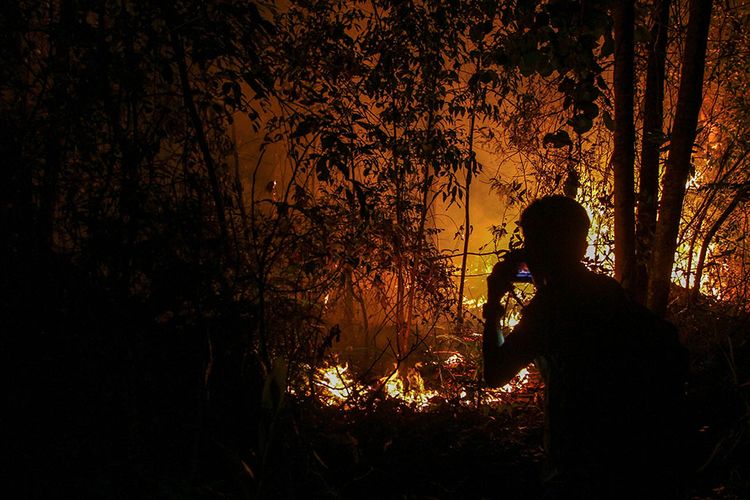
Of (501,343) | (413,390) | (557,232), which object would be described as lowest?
(501,343)

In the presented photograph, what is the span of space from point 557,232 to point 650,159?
3.17 m

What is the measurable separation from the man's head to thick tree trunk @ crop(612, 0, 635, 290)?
230 centimetres

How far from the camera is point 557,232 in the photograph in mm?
1480

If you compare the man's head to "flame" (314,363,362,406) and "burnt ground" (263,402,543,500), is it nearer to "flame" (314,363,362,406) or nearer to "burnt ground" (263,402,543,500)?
"burnt ground" (263,402,543,500)

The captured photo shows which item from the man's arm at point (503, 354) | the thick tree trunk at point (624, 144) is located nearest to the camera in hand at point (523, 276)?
the man's arm at point (503, 354)

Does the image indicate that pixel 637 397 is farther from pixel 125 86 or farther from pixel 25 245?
pixel 25 245

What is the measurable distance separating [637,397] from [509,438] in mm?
2642

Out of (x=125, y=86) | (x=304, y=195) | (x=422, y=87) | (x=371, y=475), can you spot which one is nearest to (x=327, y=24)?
(x=422, y=87)

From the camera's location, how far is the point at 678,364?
4.34 ft

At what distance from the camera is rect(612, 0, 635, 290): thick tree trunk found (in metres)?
3.20

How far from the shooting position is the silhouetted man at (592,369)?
4.34ft

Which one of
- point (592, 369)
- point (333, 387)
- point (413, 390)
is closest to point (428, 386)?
point (413, 390)

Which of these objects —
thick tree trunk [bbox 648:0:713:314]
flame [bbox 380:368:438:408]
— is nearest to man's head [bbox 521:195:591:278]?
thick tree trunk [bbox 648:0:713:314]

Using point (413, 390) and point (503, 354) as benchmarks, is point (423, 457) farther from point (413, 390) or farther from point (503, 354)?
point (503, 354)
